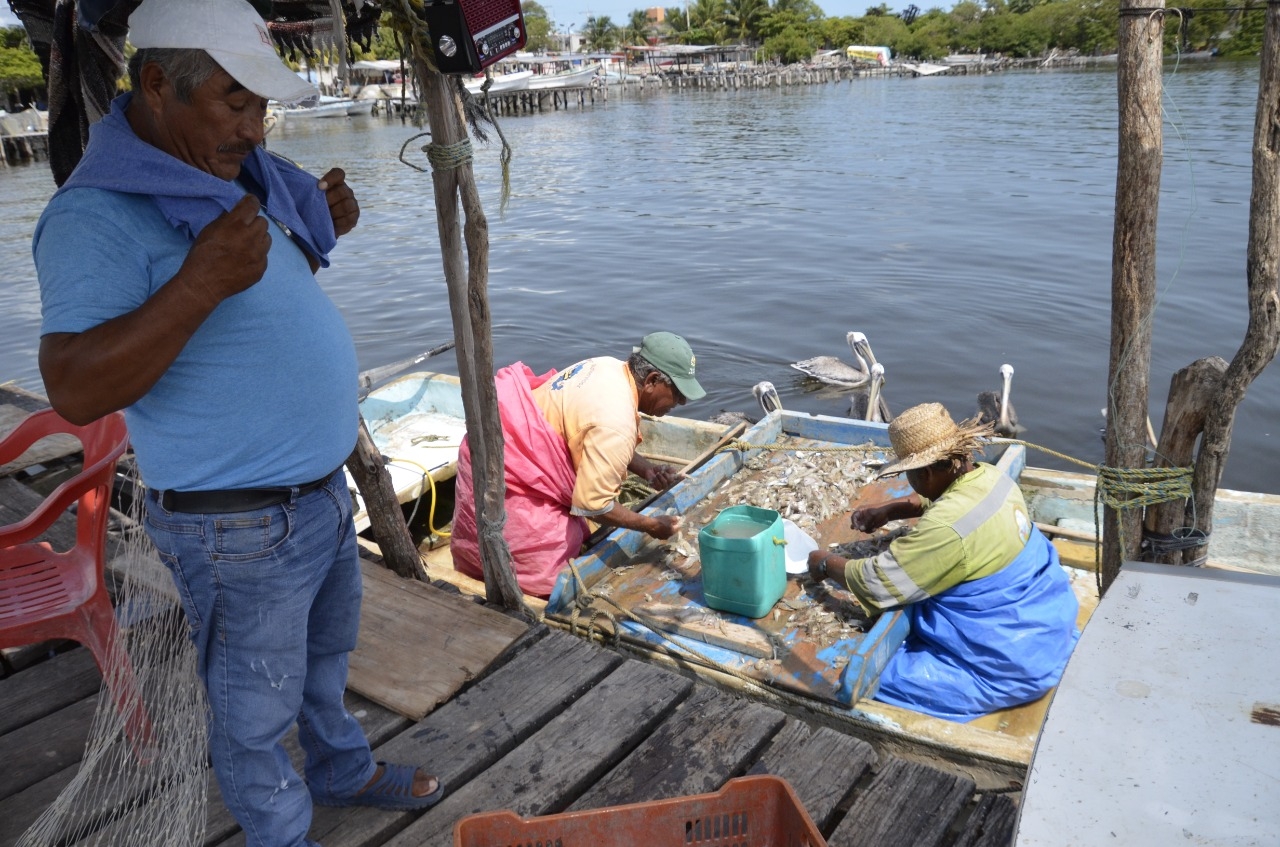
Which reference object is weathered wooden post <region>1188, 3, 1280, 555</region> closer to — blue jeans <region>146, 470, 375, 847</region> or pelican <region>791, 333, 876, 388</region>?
blue jeans <region>146, 470, 375, 847</region>

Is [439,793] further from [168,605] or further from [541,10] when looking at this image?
[541,10]

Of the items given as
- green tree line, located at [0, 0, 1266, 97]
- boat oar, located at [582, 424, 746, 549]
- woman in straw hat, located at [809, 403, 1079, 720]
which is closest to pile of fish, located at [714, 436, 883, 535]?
boat oar, located at [582, 424, 746, 549]

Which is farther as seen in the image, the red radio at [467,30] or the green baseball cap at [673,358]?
the green baseball cap at [673,358]

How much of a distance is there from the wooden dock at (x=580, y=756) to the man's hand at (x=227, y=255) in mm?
1557

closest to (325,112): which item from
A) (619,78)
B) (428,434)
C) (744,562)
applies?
(619,78)

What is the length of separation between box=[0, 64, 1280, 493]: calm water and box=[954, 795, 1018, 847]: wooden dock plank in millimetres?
2516

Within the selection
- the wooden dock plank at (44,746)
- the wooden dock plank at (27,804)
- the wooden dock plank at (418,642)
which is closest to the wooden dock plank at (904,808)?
the wooden dock plank at (418,642)

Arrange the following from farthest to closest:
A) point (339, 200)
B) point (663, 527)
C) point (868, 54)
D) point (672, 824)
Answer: point (868, 54) → point (663, 527) → point (339, 200) → point (672, 824)

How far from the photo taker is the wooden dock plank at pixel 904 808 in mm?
2408

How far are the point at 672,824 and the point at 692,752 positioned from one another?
65 centimetres

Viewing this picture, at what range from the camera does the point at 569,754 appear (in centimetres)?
271

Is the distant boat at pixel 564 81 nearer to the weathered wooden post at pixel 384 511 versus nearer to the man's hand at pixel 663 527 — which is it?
the man's hand at pixel 663 527

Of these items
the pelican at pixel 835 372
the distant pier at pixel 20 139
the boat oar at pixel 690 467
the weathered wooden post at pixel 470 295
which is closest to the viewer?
the weathered wooden post at pixel 470 295

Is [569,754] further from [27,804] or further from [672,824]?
[27,804]
